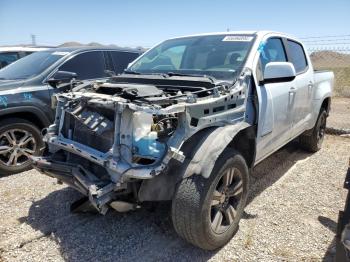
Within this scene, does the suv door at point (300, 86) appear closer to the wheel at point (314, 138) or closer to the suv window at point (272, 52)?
the suv window at point (272, 52)

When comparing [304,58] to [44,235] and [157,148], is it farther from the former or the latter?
[44,235]

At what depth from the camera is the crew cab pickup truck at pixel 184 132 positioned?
268cm

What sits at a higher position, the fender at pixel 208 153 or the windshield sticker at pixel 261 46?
the windshield sticker at pixel 261 46

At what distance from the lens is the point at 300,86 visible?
468 cm

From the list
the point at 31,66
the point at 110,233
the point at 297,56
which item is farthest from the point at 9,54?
the point at 297,56

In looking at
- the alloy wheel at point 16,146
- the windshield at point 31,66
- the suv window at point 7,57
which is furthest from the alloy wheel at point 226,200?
the suv window at point 7,57

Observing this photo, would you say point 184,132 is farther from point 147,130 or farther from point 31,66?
point 31,66

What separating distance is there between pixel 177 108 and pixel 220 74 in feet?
3.65

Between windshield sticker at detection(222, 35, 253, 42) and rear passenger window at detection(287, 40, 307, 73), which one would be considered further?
rear passenger window at detection(287, 40, 307, 73)

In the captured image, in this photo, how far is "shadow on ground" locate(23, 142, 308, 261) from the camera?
304cm

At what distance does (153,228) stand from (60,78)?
2741 millimetres

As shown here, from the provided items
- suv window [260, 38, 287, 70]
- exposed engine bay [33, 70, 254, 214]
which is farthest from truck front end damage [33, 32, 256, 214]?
suv window [260, 38, 287, 70]

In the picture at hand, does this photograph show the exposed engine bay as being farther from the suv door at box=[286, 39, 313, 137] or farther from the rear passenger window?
the rear passenger window

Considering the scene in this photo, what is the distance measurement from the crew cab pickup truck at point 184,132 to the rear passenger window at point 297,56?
0.53 meters
